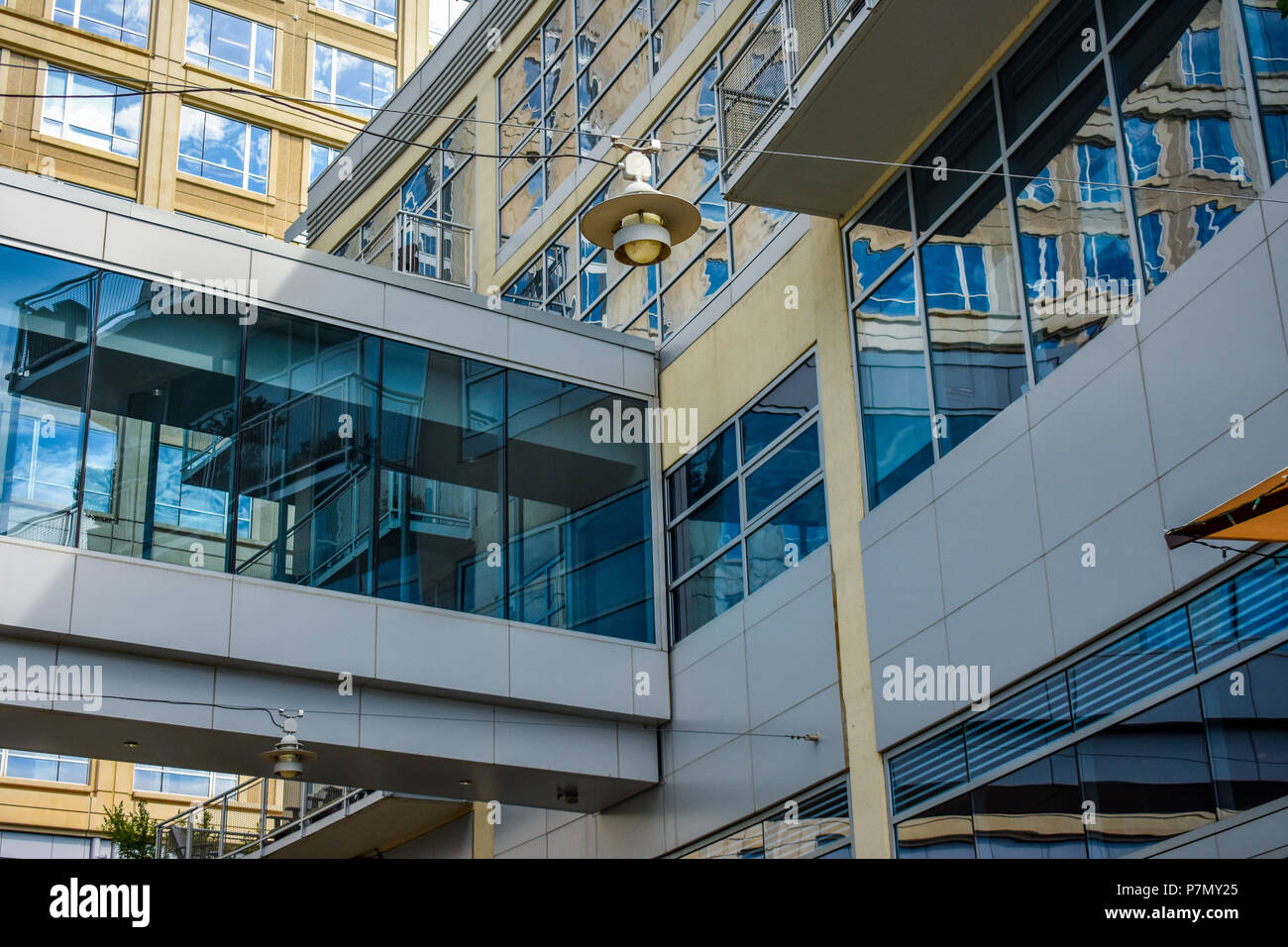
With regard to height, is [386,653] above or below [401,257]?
below

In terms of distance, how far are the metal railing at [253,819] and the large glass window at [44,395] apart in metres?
8.91

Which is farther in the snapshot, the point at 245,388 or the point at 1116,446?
the point at 245,388

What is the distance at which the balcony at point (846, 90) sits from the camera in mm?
13867

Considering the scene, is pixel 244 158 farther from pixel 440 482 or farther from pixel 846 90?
pixel 846 90

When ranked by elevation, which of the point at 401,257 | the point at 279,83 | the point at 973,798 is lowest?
the point at 973,798

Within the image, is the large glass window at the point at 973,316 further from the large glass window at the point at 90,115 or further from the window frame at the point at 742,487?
the large glass window at the point at 90,115

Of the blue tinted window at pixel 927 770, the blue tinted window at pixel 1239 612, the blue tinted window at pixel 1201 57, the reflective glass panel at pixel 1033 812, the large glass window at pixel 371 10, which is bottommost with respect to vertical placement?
the reflective glass panel at pixel 1033 812

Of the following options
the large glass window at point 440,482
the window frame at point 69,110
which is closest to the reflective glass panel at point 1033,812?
the large glass window at point 440,482

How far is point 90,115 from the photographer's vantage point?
44625mm

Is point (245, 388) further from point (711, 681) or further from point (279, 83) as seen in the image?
point (279, 83)

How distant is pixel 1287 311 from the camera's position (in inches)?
408
